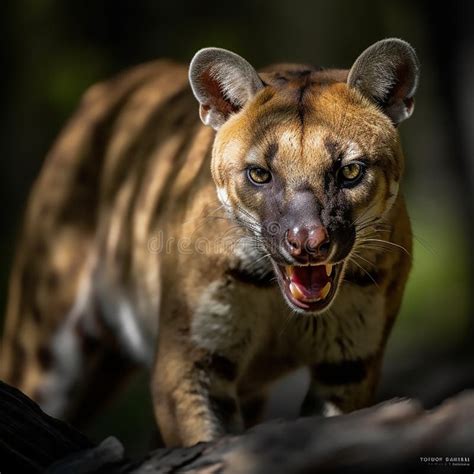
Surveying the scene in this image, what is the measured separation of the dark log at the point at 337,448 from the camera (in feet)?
12.6

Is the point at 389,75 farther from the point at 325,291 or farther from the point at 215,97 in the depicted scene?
the point at 325,291

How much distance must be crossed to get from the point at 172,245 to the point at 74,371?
79.9 inches

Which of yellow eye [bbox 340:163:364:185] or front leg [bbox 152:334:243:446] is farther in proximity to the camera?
front leg [bbox 152:334:243:446]

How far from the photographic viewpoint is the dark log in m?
3.84

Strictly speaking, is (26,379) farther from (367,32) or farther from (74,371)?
(367,32)

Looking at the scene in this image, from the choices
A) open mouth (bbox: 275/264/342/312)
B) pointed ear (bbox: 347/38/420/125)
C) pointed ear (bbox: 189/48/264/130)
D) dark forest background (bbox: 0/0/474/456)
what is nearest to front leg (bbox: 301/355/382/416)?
open mouth (bbox: 275/264/342/312)

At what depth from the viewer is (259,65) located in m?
16.2

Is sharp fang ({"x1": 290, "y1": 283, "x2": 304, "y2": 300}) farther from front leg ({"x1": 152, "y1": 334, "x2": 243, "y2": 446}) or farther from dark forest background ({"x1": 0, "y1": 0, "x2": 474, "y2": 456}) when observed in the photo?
dark forest background ({"x1": 0, "y1": 0, "x2": 474, "y2": 456})

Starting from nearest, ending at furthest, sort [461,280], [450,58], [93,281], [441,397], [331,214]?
[331,214]
[93,281]
[441,397]
[450,58]
[461,280]

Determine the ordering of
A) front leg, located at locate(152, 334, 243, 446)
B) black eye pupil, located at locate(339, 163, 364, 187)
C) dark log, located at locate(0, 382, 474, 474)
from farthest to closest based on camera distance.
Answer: front leg, located at locate(152, 334, 243, 446) → black eye pupil, located at locate(339, 163, 364, 187) → dark log, located at locate(0, 382, 474, 474)

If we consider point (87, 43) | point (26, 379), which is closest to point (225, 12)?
point (87, 43)

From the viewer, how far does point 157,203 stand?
6.76 meters

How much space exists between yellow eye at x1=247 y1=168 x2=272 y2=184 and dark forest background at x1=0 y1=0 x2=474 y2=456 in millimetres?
5611

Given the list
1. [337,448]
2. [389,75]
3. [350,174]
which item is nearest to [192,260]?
[350,174]
